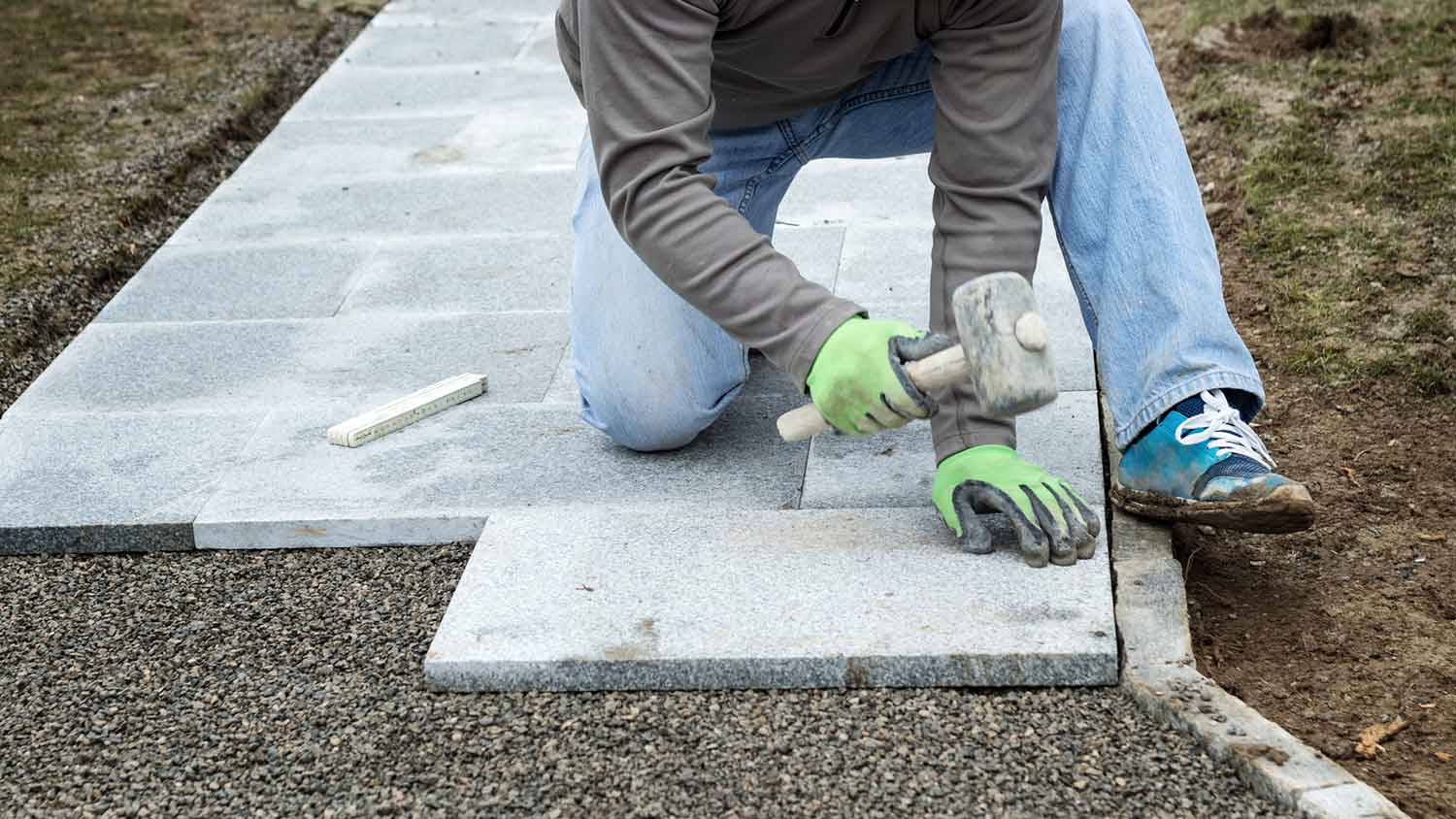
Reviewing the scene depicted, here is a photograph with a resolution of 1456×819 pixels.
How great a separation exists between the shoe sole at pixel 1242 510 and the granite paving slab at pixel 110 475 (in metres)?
1.70

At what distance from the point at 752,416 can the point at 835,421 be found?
36.8 inches

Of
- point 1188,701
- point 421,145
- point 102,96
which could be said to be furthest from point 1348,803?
point 102,96

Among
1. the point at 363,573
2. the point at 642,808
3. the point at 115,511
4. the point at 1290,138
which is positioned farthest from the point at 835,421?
the point at 1290,138

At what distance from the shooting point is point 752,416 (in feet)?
9.96

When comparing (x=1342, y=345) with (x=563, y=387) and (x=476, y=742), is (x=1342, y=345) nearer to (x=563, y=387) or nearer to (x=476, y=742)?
(x=563, y=387)

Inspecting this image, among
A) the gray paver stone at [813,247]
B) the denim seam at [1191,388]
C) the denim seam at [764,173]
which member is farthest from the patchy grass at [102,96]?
the denim seam at [1191,388]

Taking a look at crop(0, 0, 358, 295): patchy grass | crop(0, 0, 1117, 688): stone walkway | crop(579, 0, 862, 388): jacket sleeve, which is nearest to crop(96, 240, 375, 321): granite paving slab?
crop(0, 0, 1117, 688): stone walkway

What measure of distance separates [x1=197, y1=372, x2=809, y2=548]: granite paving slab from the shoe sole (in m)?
0.63

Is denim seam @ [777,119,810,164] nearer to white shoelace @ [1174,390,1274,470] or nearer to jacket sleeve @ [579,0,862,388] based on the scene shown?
jacket sleeve @ [579,0,862,388]

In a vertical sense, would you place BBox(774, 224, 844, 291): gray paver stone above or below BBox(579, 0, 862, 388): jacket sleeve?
below

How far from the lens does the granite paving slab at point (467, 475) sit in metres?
2.68

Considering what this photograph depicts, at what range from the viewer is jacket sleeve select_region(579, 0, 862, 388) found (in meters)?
2.12

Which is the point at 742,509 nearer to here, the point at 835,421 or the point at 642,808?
the point at 835,421

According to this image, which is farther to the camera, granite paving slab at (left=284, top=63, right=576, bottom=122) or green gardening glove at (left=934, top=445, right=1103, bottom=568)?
granite paving slab at (left=284, top=63, right=576, bottom=122)
